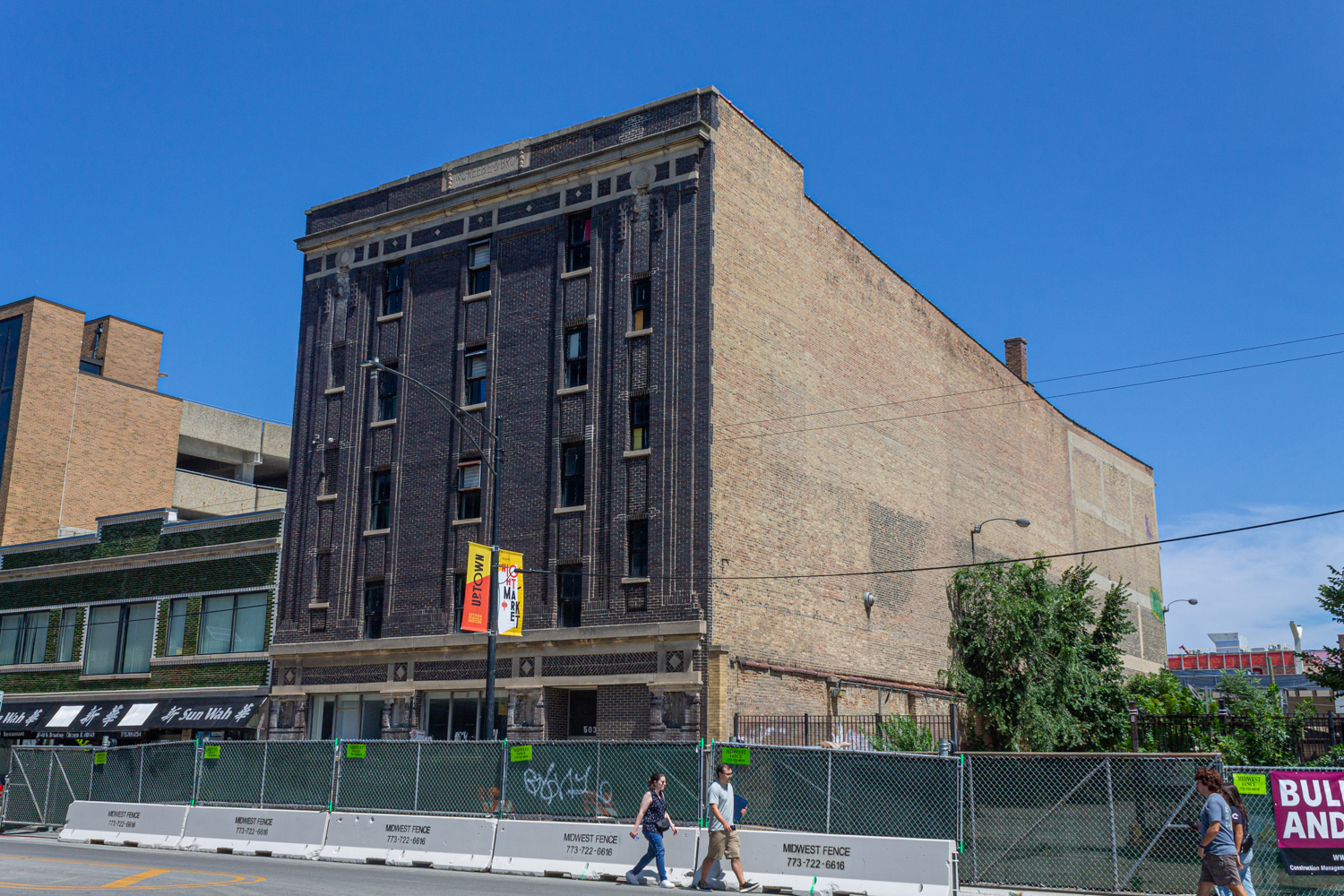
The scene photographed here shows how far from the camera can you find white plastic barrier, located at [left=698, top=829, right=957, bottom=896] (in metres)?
15.1

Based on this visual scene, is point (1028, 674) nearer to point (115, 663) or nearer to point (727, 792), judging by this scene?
point (727, 792)

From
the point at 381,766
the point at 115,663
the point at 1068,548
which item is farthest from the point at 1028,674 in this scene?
the point at 115,663

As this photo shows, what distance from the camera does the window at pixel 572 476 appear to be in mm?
30719

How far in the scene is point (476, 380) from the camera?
109 feet

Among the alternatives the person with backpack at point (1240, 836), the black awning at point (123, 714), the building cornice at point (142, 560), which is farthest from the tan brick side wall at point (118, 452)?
the person with backpack at point (1240, 836)

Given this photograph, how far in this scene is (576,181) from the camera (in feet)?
106

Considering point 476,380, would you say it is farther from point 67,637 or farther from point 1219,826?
point 1219,826

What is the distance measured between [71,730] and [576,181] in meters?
23.8

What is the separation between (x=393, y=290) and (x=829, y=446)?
44.9ft

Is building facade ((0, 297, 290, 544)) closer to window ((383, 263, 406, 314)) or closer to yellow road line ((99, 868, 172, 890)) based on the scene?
window ((383, 263, 406, 314))

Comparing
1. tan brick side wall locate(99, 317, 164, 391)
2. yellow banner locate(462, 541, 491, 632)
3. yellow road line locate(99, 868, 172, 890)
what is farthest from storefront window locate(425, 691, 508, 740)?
tan brick side wall locate(99, 317, 164, 391)

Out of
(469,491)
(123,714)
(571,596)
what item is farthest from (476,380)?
(123,714)

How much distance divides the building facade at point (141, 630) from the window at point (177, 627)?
0.04 metres

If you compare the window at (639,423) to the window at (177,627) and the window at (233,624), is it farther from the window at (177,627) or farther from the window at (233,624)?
the window at (177,627)
